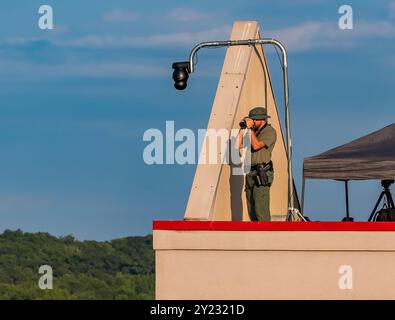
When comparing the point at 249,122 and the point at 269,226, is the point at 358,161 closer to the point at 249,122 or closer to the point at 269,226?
the point at 249,122

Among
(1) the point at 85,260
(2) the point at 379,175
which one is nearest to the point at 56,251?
(1) the point at 85,260

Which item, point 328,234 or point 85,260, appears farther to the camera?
point 85,260

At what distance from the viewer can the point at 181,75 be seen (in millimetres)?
25906

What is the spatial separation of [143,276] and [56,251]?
11.7 metres

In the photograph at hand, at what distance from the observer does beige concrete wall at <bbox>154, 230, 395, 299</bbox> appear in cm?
2211

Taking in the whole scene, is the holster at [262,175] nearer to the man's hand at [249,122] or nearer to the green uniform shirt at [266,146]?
the green uniform shirt at [266,146]

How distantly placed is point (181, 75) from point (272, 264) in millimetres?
5277

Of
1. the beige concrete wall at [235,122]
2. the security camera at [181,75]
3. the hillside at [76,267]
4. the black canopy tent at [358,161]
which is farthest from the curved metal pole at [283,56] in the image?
the hillside at [76,267]

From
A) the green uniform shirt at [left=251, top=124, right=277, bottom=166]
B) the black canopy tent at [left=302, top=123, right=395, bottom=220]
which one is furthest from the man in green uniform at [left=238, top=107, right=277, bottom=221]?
the black canopy tent at [left=302, top=123, right=395, bottom=220]

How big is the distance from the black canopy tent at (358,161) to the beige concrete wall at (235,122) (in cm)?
168

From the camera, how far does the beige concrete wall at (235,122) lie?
2394cm

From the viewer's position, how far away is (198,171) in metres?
24.4
